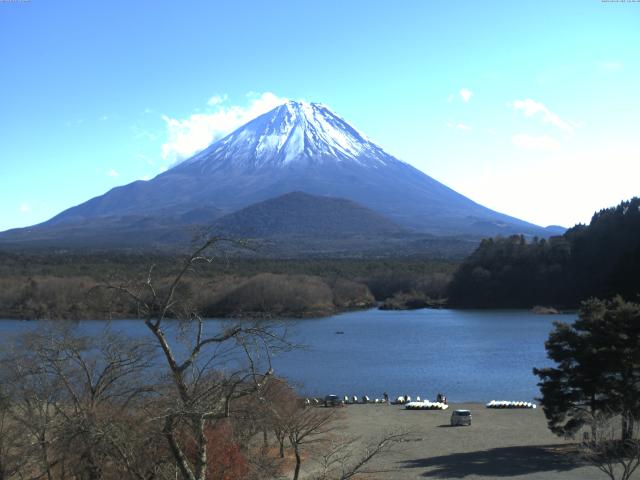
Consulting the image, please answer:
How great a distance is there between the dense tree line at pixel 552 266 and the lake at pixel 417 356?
5.80 metres

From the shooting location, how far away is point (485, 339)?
105 ft

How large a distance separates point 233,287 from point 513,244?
17.9 metres

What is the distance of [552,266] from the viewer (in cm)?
4788

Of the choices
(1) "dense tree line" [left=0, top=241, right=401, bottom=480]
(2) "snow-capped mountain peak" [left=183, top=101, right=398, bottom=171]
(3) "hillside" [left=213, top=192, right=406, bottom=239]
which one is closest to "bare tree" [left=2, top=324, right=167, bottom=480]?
(1) "dense tree line" [left=0, top=241, right=401, bottom=480]

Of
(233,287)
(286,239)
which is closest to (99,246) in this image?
(286,239)

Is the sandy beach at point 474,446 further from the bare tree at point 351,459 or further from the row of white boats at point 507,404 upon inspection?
the row of white boats at point 507,404

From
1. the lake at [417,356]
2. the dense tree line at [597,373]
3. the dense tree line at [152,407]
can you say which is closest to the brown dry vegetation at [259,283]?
the lake at [417,356]

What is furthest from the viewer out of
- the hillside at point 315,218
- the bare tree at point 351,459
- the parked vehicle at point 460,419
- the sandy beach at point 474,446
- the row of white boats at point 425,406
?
the hillside at point 315,218

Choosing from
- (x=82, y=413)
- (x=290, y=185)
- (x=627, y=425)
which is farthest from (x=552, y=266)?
(x=290, y=185)

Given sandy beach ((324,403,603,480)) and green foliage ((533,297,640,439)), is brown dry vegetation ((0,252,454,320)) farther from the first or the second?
green foliage ((533,297,640,439))

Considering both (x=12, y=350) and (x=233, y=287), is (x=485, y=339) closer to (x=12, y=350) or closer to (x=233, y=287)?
(x=233, y=287)

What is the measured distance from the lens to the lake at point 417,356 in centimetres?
2128

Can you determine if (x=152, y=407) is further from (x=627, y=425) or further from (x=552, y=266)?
(x=552, y=266)

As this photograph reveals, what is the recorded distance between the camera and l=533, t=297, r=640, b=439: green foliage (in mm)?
12195
